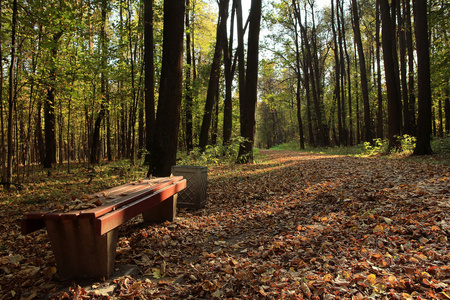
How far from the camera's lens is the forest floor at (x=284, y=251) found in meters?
2.25

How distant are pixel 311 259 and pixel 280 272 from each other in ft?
1.32

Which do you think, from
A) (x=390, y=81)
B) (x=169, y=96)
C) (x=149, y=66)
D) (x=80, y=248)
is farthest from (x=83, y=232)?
(x=390, y=81)

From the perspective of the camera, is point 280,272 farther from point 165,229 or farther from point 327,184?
point 327,184

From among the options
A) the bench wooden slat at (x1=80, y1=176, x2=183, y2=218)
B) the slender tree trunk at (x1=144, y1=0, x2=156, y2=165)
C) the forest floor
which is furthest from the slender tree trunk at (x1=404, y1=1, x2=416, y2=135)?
the bench wooden slat at (x1=80, y1=176, x2=183, y2=218)

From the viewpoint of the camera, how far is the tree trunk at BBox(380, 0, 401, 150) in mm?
11227

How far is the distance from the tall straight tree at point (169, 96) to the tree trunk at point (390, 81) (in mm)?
9492

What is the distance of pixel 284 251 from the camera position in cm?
308

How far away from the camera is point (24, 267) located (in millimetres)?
2787

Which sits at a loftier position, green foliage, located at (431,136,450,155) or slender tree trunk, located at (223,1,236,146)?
slender tree trunk, located at (223,1,236,146)

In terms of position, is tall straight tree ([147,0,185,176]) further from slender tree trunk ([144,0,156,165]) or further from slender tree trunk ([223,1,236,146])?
slender tree trunk ([223,1,236,146])

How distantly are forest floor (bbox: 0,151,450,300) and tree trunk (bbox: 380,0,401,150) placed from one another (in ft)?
23.6

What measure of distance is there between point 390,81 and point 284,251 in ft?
36.6

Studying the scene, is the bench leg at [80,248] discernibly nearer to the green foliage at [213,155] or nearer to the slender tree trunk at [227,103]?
the green foliage at [213,155]

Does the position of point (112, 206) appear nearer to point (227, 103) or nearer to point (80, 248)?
point (80, 248)
